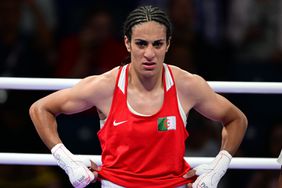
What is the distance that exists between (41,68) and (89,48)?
14.5 inches

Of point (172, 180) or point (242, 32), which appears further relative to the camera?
point (242, 32)

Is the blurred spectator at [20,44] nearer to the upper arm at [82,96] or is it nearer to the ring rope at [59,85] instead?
the ring rope at [59,85]

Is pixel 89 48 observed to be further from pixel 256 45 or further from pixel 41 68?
pixel 256 45

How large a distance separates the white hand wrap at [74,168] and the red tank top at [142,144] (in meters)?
0.09

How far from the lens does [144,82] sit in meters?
3.88

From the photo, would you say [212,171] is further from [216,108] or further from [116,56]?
[116,56]

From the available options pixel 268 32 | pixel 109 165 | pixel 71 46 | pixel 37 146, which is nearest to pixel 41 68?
pixel 71 46

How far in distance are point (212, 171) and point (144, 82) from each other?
0.51m

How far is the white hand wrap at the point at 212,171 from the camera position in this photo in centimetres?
385

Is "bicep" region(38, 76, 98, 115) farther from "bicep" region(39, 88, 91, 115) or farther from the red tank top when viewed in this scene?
the red tank top

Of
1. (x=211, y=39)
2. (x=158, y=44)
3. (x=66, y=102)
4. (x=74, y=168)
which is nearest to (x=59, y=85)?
(x=66, y=102)

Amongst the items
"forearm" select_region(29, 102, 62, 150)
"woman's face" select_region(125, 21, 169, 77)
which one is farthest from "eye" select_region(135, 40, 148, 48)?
"forearm" select_region(29, 102, 62, 150)

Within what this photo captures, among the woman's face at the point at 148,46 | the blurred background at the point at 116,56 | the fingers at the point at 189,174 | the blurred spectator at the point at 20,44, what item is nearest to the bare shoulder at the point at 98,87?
the woman's face at the point at 148,46

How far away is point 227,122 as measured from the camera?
400cm
